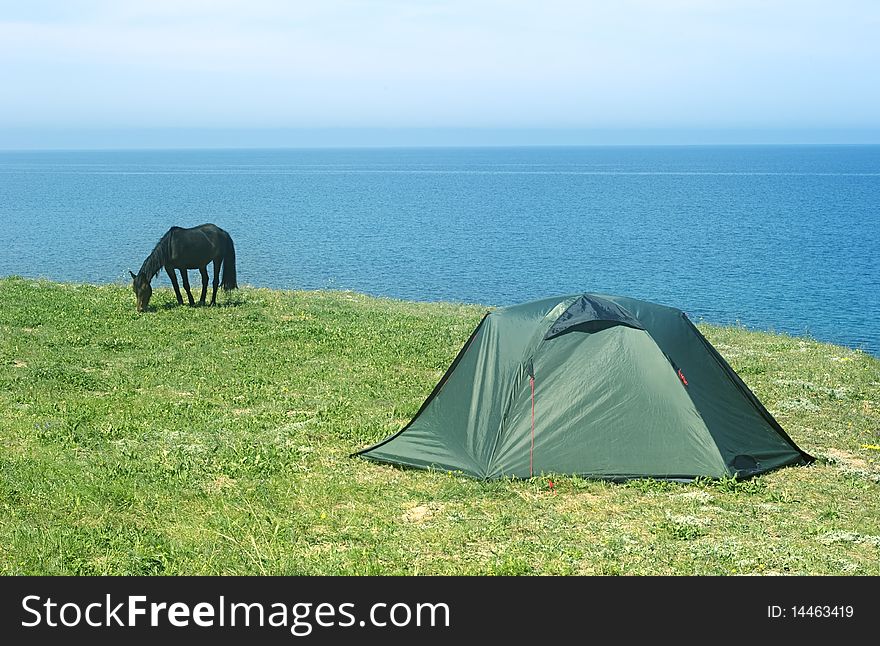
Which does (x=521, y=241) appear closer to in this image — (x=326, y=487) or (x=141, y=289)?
(x=141, y=289)

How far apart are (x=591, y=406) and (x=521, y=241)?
221 feet

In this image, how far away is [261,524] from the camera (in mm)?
10305

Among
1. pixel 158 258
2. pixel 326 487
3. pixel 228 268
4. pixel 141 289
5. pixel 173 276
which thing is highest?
pixel 158 258

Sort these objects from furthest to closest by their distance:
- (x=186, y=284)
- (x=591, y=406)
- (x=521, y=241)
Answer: (x=521, y=241), (x=186, y=284), (x=591, y=406)

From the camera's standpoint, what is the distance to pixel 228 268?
Result: 86.8 ft

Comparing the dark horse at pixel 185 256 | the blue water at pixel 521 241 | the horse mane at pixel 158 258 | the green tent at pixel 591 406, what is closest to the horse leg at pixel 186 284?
the dark horse at pixel 185 256

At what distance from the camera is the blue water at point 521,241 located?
5125 centimetres

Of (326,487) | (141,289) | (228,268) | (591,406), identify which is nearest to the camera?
(326,487)

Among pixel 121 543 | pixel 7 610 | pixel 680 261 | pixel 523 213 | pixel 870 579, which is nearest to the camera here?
pixel 7 610

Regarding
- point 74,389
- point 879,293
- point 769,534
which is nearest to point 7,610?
point 769,534

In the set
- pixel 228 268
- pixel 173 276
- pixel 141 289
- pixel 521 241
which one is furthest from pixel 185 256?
pixel 521 241

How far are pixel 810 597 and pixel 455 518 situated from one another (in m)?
3.97

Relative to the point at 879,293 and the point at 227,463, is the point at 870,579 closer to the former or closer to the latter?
the point at 227,463

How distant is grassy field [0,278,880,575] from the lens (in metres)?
9.34
